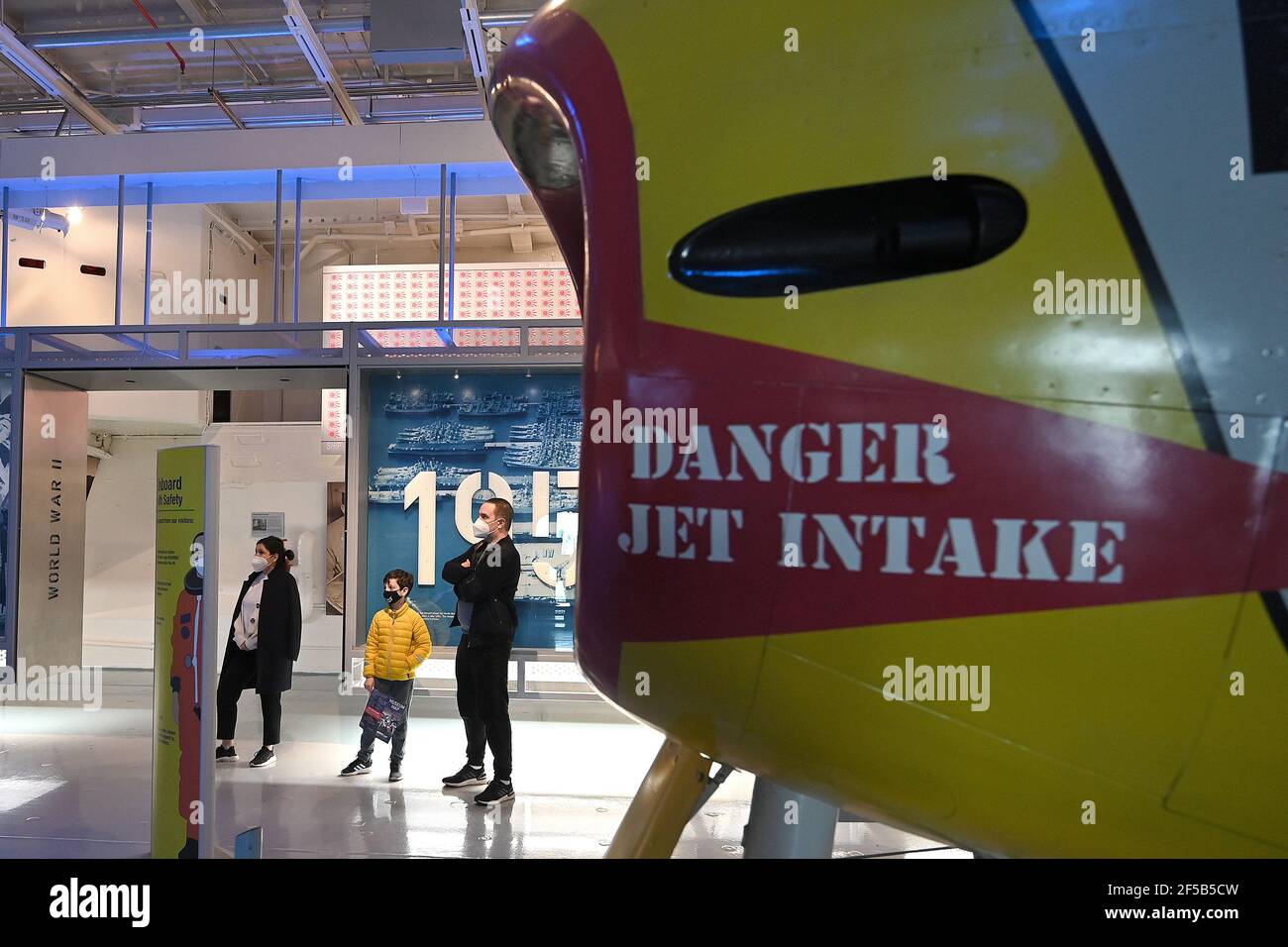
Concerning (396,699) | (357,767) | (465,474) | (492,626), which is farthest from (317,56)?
(357,767)

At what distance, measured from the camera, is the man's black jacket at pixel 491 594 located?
17.1 ft

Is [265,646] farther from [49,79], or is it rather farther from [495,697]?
[49,79]

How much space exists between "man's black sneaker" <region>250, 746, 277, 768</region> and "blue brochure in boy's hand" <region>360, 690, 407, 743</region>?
0.96 m

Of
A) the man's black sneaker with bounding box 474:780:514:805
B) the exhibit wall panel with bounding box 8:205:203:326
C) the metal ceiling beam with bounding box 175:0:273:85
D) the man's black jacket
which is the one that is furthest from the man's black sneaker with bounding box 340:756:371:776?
the exhibit wall panel with bounding box 8:205:203:326

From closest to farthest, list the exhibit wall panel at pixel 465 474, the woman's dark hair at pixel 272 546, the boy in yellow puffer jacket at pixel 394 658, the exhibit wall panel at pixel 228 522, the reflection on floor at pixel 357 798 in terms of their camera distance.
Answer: the reflection on floor at pixel 357 798
the boy in yellow puffer jacket at pixel 394 658
the woman's dark hair at pixel 272 546
the exhibit wall panel at pixel 465 474
the exhibit wall panel at pixel 228 522

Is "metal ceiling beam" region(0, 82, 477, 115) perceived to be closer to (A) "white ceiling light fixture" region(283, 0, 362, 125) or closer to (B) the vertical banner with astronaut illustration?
(A) "white ceiling light fixture" region(283, 0, 362, 125)

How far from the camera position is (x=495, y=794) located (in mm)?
5172

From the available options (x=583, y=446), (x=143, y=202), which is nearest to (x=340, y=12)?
(x=143, y=202)

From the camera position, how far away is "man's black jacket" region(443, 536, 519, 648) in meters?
5.23

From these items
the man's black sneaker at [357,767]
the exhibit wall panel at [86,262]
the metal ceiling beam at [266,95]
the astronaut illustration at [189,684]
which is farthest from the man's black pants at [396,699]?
the exhibit wall panel at [86,262]

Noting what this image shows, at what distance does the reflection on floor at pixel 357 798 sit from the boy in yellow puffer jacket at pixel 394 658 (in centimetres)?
18

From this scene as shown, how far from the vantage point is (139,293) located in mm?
11883

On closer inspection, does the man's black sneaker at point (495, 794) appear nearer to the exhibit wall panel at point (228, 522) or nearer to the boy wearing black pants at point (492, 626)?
the boy wearing black pants at point (492, 626)

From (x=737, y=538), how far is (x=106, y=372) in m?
9.67
